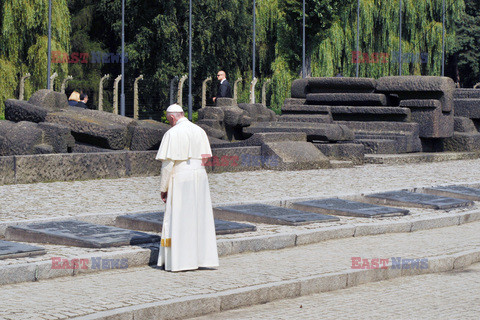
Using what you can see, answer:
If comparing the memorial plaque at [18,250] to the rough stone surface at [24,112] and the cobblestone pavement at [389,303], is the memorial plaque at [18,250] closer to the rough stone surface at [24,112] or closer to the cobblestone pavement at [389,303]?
the cobblestone pavement at [389,303]

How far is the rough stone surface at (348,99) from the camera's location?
23.5 meters

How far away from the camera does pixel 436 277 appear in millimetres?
8500

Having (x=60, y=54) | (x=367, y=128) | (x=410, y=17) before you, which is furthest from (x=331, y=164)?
(x=410, y=17)

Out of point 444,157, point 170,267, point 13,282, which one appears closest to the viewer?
point 13,282

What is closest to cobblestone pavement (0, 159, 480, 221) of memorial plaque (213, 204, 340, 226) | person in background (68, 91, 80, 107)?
memorial plaque (213, 204, 340, 226)

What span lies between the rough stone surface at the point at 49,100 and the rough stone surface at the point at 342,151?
6.36 metres

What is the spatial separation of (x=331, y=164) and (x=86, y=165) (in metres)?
6.21

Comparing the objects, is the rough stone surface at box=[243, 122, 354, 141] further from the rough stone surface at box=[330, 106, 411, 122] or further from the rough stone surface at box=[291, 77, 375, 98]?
the rough stone surface at box=[291, 77, 375, 98]

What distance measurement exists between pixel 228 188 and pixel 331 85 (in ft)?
34.7

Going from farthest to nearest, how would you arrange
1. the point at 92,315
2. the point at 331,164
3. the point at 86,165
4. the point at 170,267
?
the point at 331,164 → the point at 86,165 → the point at 170,267 → the point at 92,315

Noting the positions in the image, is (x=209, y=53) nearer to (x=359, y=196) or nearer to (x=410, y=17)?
(x=410, y=17)

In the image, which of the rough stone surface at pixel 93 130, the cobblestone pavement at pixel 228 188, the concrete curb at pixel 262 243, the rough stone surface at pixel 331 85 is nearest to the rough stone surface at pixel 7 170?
the cobblestone pavement at pixel 228 188

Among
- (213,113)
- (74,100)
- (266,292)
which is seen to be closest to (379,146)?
(213,113)

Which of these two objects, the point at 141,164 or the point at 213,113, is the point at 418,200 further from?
the point at 213,113
